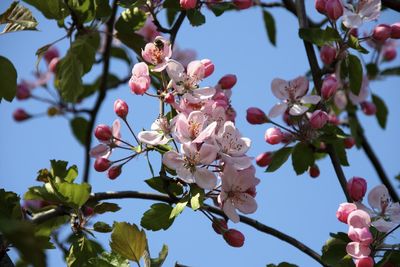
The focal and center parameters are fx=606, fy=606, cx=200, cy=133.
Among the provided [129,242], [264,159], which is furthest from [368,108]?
[129,242]

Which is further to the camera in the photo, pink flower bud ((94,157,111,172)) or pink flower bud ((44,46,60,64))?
pink flower bud ((44,46,60,64))

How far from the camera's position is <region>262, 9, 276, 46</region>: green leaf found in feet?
10.1

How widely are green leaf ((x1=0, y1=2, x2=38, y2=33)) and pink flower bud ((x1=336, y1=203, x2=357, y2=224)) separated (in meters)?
1.08

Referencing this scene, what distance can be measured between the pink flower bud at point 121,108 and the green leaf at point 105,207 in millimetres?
269

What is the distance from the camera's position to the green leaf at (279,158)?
2.12 metres

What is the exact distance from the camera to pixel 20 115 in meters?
4.06

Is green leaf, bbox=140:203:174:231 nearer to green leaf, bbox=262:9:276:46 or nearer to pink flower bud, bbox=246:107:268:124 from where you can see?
pink flower bud, bbox=246:107:268:124

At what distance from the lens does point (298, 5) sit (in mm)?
2346

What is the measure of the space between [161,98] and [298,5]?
33.1 inches

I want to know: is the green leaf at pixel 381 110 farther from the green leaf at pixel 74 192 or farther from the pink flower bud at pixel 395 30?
the green leaf at pixel 74 192

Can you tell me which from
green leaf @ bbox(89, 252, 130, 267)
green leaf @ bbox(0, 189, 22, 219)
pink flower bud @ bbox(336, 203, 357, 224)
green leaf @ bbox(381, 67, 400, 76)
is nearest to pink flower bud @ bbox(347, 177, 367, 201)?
pink flower bud @ bbox(336, 203, 357, 224)

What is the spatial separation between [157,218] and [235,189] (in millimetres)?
238

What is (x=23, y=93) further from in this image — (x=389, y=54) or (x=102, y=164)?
(x=389, y=54)

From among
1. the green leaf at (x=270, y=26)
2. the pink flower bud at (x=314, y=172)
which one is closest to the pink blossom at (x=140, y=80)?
the pink flower bud at (x=314, y=172)
